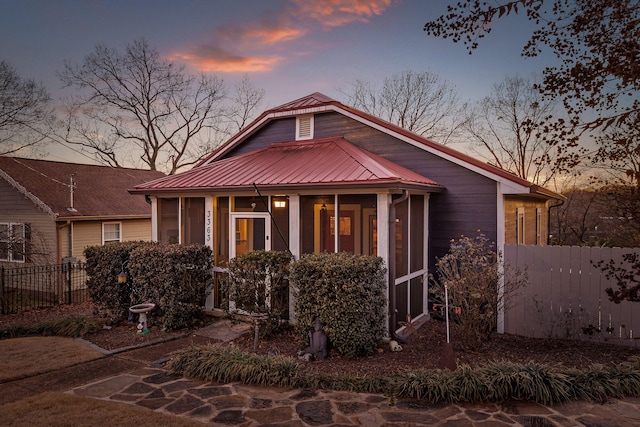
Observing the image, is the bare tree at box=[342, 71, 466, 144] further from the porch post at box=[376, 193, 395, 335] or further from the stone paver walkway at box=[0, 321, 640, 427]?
the stone paver walkway at box=[0, 321, 640, 427]

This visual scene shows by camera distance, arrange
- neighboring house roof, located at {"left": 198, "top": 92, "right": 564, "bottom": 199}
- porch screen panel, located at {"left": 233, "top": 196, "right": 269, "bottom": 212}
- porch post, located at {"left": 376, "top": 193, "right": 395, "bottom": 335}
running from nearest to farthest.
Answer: porch post, located at {"left": 376, "top": 193, "right": 395, "bottom": 335}, neighboring house roof, located at {"left": 198, "top": 92, "right": 564, "bottom": 199}, porch screen panel, located at {"left": 233, "top": 196, "right": 269, "bottom": 212}

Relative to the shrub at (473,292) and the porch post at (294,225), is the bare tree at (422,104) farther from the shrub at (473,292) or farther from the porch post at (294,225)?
the shrub at (473,292)

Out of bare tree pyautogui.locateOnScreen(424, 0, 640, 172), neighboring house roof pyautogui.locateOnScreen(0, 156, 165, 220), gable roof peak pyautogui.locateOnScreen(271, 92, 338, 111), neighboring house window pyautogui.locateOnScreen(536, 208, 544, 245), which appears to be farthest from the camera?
neighboring house roof pyautogui.locateOnScreen(0, 156, 165, 220)

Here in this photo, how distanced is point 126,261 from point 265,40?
7.30 metres

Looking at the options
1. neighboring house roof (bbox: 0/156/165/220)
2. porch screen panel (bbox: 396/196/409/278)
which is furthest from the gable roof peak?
neighboring house roof (bbox: 0/156/165/220)

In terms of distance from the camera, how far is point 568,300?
718 centimetres

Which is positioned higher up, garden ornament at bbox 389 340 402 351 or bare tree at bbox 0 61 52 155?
bare tree at bbox 0 61 52 155

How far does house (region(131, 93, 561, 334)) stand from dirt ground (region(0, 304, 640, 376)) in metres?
0.80

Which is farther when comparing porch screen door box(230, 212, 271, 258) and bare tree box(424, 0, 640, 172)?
porch screen door box(230, 212, 271, 258)

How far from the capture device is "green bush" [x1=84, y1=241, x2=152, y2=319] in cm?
858

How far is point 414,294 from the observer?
321 inches

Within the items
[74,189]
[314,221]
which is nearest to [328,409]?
[314,221]

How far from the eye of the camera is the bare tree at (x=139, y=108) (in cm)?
2327

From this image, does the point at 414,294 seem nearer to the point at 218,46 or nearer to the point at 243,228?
the point at 243,228
